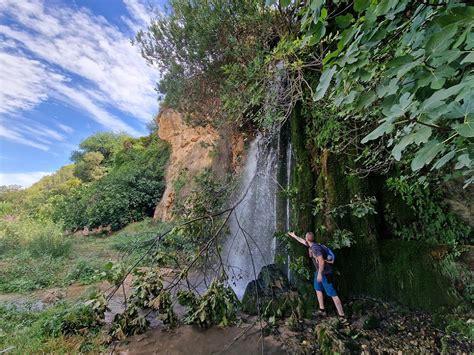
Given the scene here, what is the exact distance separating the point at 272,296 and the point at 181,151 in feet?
32.8

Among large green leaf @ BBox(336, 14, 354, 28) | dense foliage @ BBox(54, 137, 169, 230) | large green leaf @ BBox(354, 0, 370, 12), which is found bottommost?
large green leaf @ BBox(354, 0, 370, 12)

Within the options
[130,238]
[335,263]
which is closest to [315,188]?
[335,263]

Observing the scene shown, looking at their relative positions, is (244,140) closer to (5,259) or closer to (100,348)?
(100,348)

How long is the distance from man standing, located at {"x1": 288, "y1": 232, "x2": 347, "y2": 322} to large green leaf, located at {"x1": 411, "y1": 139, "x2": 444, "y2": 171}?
3743mm

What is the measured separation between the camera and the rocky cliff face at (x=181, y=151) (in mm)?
11734

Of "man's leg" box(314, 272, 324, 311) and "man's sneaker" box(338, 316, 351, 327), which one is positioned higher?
"man's leg" box(314, 272, 324, 311)

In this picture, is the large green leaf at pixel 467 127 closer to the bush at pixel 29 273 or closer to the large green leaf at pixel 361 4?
the large green leaf at pixel 361 4

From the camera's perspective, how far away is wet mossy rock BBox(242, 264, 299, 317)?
469 centimetres

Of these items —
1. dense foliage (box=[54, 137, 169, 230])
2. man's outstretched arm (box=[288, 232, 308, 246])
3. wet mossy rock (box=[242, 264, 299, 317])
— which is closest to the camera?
wet mossy rock (box=[242, 264, 299, 317])

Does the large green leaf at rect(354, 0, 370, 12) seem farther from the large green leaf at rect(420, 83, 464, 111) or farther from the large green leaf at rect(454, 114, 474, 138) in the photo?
the large green leaf at rect(454, 114, 474, 138)

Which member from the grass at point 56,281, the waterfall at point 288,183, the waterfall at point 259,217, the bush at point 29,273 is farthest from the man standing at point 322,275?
the bush at point 29,273

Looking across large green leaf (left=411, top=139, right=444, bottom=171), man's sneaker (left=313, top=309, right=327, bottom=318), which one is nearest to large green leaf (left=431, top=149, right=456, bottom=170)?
large green leaf (left=411, top=139, right=444, bottom=171)

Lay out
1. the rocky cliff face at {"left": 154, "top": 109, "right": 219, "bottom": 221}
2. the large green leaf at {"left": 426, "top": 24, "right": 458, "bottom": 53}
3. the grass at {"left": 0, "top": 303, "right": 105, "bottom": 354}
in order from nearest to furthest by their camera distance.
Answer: the large green leaf at {"left": 426, "top": 24, "right": 458, "bottom": 53}
the grass at {"left": 0, "top": 303, "right": 105, "bottom": 354}
the rocky cliff face at {"left": 154, "top": 109, "right": 219, "bottom": 221}

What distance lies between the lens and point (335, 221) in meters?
5.14
